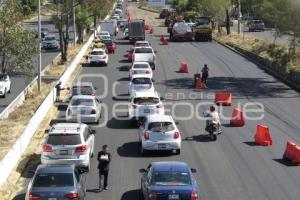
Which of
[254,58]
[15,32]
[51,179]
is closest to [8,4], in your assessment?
[15,32]

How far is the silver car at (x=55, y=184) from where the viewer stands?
16.9m

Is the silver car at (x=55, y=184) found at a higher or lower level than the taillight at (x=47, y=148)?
Result: higher

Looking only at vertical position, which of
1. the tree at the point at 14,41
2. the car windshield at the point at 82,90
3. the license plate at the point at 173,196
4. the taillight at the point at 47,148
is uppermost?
the tree at the point at 14,41

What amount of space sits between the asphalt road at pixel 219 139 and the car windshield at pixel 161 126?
103cm

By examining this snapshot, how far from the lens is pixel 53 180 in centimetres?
1736

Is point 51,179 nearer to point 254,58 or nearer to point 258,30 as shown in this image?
point 254,58

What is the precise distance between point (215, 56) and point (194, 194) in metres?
45.1

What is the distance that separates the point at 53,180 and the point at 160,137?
8.18 m

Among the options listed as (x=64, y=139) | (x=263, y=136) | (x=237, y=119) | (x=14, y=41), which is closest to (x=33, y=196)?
(x=64, y=139)

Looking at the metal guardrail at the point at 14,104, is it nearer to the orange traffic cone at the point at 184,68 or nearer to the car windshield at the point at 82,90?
the car windshield at the point at 82,90

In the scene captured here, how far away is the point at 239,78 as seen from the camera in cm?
4825

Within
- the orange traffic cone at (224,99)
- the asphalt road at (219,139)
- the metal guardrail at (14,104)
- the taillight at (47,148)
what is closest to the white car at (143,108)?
the asphalt road at (219,139)

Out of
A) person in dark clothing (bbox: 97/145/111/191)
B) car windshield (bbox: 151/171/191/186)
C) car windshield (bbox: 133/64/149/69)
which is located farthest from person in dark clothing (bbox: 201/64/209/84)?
car windshield (bbox: 151/171/191/186)

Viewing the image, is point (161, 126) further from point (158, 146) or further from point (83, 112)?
point (83, 112)
